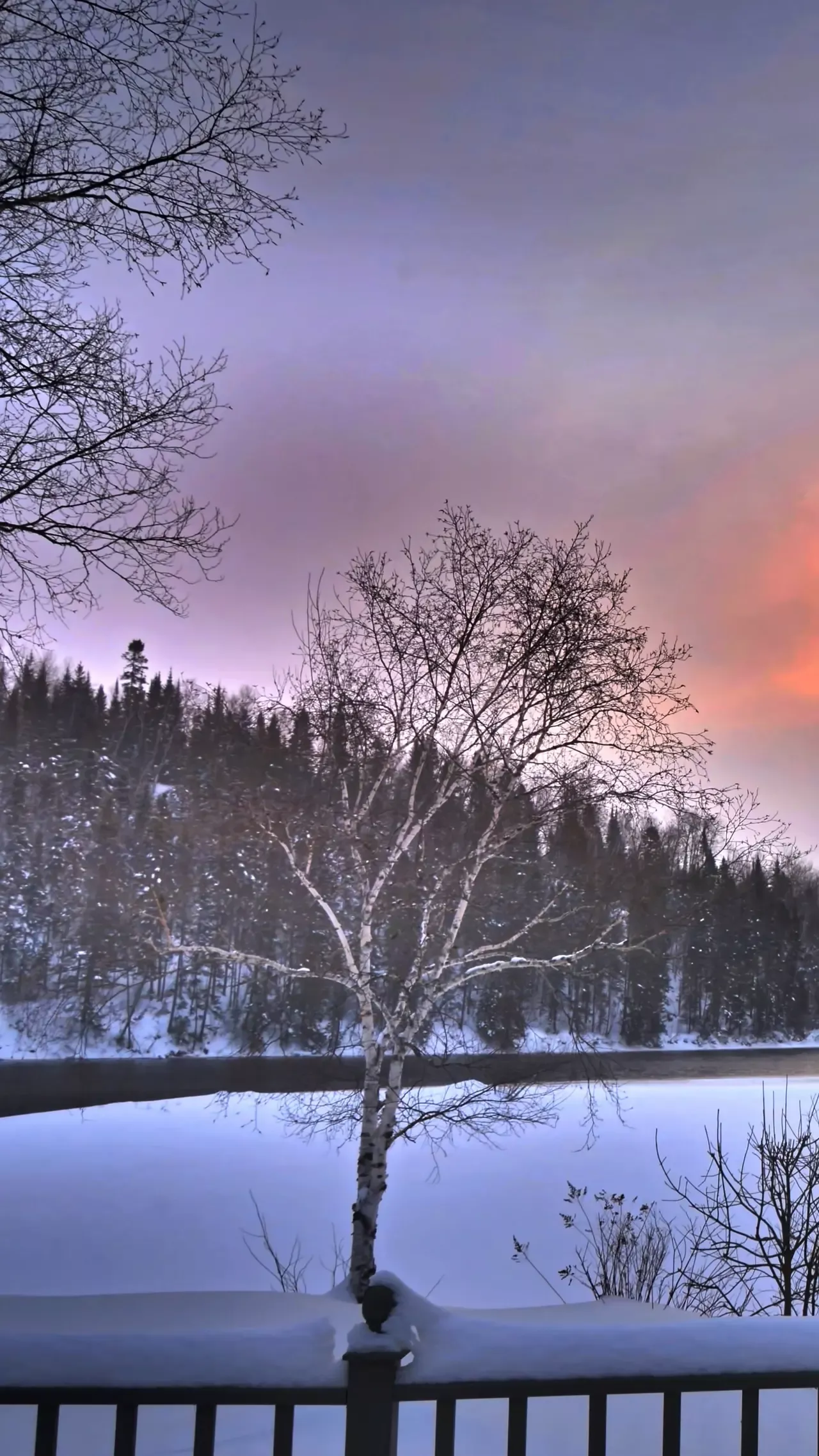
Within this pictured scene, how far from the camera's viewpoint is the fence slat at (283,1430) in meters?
1.90

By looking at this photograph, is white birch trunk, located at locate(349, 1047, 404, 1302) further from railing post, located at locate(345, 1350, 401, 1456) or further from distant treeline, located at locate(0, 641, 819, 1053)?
railing post, located at locate(345, 1350, 401, 1456)

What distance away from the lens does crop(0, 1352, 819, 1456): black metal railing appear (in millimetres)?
1847

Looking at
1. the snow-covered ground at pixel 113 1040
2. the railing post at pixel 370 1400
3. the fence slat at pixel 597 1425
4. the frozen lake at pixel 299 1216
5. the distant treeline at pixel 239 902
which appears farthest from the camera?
the snow-covered ground at pixel 113 1040

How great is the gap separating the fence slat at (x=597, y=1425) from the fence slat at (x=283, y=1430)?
1.95 feet

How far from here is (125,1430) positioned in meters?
1.91

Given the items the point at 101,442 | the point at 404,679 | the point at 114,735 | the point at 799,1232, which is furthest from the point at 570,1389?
the point at 114,735

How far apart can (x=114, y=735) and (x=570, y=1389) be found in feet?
194

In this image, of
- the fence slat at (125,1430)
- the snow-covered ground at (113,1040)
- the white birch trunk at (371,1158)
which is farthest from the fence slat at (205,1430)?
the snow-covered ground at (113,1040)

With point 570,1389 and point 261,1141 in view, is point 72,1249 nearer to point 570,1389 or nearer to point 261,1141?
point 261,1141

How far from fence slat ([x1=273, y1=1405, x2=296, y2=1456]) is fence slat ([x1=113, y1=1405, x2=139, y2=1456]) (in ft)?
0.89

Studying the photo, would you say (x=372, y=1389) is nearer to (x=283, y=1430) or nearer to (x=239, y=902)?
(x=283, y=1430)

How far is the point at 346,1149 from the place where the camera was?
17516 millimetres

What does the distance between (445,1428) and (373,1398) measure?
183mm

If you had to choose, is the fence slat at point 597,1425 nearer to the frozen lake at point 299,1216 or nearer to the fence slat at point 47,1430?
the fence slat at point 47,1430
